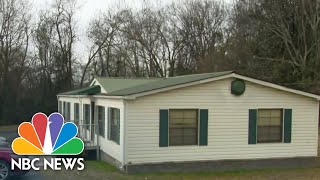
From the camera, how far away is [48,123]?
9.97m

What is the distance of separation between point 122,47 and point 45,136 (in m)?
34.6

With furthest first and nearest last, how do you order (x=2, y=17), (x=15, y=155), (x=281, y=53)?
(x=2, y=17) < (x=281, y=53) < (x=15, y=155)

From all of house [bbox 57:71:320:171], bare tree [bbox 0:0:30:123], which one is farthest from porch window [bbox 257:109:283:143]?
bare tree [bbox 0:0:30:123]

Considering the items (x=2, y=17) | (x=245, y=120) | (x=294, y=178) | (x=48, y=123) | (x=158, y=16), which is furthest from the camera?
(x=158, y=16)

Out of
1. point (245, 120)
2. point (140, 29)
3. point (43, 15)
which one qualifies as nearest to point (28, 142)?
point (245, 120)

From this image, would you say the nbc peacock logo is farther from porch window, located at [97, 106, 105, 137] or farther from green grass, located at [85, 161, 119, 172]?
porch window, located at [97, 106, 105, 137]

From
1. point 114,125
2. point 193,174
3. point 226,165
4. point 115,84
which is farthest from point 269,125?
point 115,84

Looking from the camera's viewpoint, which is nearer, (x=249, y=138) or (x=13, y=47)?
(x=249, y=138)

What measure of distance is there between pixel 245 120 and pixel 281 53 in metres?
19.1

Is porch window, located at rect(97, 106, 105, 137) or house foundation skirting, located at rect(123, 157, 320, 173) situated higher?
porch window, located at rect(97, 106, 105, 137)

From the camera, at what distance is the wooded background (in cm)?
3659

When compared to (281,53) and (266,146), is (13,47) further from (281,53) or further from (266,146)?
(266,146)

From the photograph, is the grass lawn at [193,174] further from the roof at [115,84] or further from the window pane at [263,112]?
the roof at [115,84]

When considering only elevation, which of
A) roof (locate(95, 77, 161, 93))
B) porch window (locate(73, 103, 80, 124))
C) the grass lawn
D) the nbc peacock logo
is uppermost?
roof (locate(95, 77, 161, 93))
